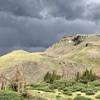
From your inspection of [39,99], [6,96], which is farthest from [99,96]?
[6,96]

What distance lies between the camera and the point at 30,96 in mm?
64875

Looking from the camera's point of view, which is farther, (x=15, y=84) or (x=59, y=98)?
(x=15, y=84)

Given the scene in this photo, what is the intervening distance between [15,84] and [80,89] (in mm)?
22148

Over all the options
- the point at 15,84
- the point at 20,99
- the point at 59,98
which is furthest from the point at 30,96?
the point at 15,84

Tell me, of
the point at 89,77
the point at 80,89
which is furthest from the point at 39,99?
the point at 89,77

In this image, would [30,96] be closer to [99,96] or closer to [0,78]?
[99,96]

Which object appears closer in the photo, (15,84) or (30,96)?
(30,96)

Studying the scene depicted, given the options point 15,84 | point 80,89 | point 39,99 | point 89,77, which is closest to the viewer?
point 39,99

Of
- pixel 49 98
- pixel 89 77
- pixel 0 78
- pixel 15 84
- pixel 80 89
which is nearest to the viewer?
pixel 49 98

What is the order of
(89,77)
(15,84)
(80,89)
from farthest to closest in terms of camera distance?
(89,77)
(15,84)
(80,89)

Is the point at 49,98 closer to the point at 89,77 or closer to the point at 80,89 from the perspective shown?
the point at 80,89

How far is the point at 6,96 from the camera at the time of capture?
6438 cm

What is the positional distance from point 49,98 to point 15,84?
3882cm

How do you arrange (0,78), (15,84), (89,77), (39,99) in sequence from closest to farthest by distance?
(39,99), (15,84), (0,78), (89,77)
